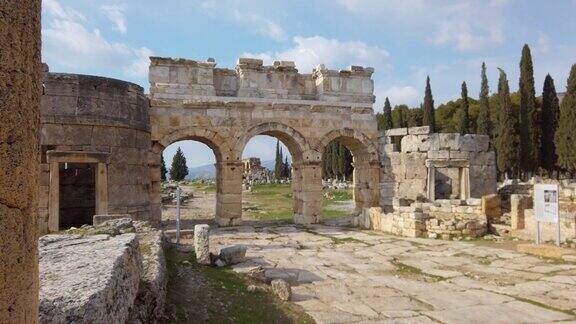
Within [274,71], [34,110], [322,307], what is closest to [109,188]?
[274,71]

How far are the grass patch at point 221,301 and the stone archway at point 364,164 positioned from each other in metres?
9.40

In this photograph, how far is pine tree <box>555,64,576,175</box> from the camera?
92.7 feet

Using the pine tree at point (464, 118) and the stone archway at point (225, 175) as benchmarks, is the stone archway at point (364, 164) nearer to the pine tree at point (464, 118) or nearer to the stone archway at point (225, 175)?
the stone archway at point (225, 175)

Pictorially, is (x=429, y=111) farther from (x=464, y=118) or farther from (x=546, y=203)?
(x=546, y=203)

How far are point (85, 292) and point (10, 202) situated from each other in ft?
4.69

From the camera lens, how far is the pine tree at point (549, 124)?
30953mm

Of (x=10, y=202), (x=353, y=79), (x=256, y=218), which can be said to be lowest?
(x=256, y=218)

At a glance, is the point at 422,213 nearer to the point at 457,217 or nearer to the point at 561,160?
the point at 457,217

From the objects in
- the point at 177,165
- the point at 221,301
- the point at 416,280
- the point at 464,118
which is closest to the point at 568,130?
the point at 464,118

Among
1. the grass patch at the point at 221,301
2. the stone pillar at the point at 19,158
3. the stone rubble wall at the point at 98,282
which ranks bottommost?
the grass patch at the point at 221,301

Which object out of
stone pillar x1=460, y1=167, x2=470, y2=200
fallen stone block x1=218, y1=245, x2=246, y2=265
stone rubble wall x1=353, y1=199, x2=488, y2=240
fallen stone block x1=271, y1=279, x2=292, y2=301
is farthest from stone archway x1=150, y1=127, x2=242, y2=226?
fallen stone block x1=271, y1=279, x2=292, y2=301

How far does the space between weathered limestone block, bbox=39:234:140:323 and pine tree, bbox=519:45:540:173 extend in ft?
103

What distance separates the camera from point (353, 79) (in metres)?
16.0

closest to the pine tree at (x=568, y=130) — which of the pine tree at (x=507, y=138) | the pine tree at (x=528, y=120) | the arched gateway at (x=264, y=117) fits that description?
the pine tree at (x=528, y=120)
